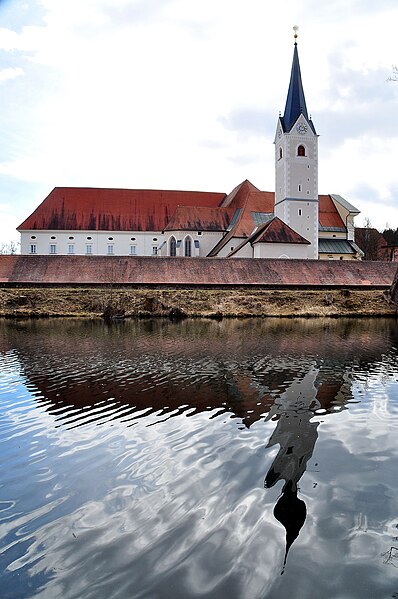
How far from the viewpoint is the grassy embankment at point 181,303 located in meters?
28.8

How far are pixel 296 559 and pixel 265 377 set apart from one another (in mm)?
7064

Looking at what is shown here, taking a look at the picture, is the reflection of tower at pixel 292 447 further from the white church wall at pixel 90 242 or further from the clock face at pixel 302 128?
the white church wall at pixel 90 242

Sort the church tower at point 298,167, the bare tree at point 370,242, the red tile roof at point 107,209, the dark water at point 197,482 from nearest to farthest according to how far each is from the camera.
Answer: the dark water at point 197,482 → the church tower at point 298,167 → the red tile roof at point 107,209 → the bare tree at point 370,242

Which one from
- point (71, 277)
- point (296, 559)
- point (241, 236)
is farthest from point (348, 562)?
point (241, 236)

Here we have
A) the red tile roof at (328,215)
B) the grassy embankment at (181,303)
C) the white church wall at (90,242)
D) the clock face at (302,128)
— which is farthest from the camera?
the red tile roof at (328,215)

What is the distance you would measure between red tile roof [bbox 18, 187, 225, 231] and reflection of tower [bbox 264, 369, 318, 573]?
43.7 metres

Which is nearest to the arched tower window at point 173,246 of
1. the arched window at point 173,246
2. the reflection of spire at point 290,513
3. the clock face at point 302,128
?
the arched window at point 173,246

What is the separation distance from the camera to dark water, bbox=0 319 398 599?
155 inches

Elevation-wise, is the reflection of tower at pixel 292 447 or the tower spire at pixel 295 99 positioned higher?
the tower spire at pixel 295 99

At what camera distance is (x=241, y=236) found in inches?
1698

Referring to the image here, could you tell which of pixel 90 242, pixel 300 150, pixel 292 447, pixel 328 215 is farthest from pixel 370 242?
pixel 292 447

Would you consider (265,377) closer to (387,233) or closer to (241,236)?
(241,236)

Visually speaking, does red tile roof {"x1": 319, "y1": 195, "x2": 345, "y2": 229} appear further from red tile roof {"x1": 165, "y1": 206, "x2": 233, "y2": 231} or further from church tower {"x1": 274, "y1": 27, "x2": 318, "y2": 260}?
red tile roof {"x1": 165, "y1": 206, "x2": 233, "y2": 231}

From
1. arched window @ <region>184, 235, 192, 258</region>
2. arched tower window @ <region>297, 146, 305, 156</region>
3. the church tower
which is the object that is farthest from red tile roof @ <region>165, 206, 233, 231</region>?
arched tower window @ <region>297, 146, 305, 156</region>
